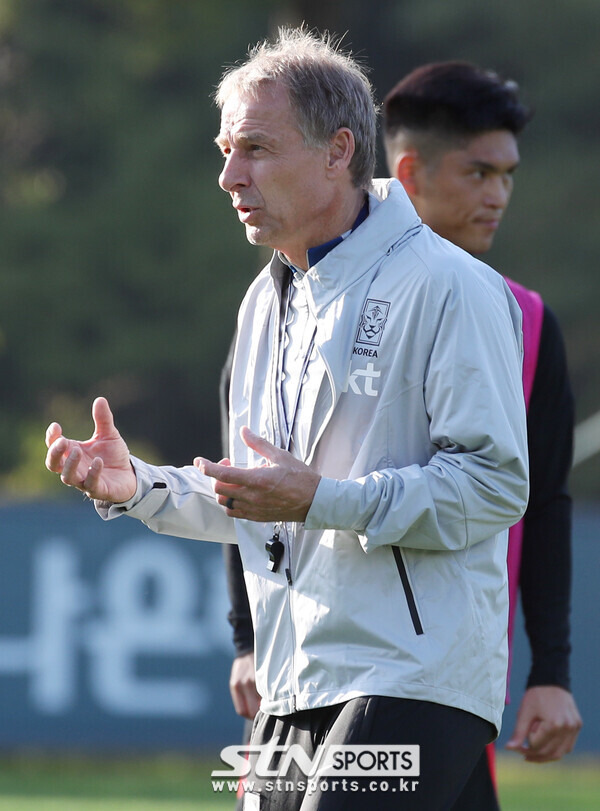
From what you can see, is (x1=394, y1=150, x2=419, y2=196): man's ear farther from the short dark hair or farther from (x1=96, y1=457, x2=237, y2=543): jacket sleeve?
(x1=96, y1=457, x2=237, y2=543): jacket sleeve

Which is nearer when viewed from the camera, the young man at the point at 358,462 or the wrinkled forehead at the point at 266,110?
the young man at the point at 358,462

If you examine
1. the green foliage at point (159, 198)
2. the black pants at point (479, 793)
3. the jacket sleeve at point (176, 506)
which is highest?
the green foliage at point (159, 198)

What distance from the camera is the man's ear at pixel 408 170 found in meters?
4.40

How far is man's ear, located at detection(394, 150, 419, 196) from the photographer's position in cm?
440

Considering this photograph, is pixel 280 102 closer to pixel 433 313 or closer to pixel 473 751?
pixel 433 313

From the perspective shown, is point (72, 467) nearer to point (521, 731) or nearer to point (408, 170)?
point (521, 731)

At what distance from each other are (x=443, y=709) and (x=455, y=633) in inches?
5.9

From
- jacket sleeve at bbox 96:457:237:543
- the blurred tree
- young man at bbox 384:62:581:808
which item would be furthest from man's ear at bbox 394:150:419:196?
the blurred tree

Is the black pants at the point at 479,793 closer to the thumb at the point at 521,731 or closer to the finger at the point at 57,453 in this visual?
the thumb at the point at 521,731

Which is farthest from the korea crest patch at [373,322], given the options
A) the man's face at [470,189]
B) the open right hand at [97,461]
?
the man's face at [470,189]

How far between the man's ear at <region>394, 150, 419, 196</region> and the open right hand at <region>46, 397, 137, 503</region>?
152cm

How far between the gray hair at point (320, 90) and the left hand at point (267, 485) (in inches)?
28.8

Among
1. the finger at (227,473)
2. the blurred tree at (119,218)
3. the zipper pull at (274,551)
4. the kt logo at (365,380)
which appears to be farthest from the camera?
the blurred tree at (119,218)

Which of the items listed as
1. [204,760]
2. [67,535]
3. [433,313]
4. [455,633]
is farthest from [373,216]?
[204,760]
